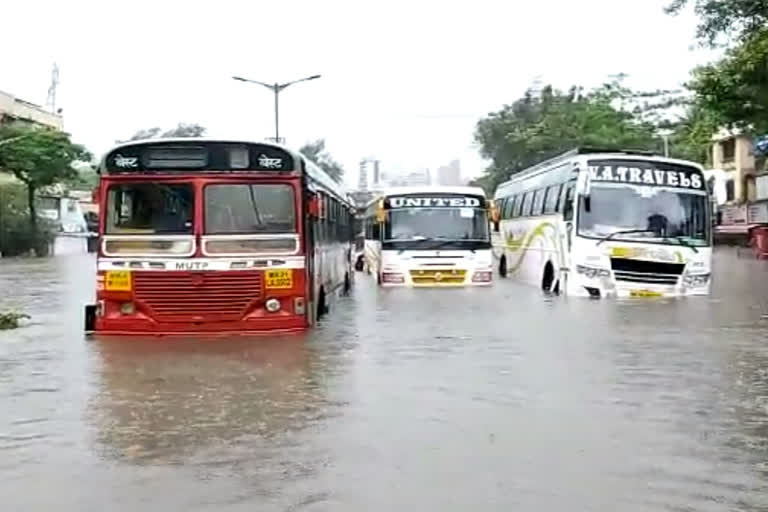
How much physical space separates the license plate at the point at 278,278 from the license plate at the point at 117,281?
1.58 meters

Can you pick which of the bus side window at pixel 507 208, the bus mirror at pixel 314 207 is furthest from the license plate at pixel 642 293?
the bus side window at pixel 507 208

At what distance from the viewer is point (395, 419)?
29.0 feet

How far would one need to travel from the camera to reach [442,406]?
9.41 meters

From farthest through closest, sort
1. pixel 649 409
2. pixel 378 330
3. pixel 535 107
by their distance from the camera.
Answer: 1. pixel 535 107
2. pixel 378 330
3. pixel 649 409

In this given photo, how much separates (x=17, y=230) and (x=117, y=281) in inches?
1655

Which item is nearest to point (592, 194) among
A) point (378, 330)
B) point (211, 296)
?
point (378, 330)

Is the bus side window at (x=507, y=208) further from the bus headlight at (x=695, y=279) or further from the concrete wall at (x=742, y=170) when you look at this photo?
the concrete wall at (x=742, y=170)

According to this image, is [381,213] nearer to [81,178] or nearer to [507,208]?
[507,208]

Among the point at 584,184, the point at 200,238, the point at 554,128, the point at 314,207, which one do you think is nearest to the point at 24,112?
the point at 554,128

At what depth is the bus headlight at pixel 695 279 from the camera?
69.4ft

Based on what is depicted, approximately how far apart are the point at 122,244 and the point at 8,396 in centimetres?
379

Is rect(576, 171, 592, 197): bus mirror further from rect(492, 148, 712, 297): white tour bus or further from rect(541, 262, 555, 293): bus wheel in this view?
rect(541, 262, 555, 293): bus wheel

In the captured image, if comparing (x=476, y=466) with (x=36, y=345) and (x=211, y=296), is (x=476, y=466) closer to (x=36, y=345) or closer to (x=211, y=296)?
(x=211, y=296)

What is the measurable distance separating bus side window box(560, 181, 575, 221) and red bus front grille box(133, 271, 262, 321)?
912 centimetres
